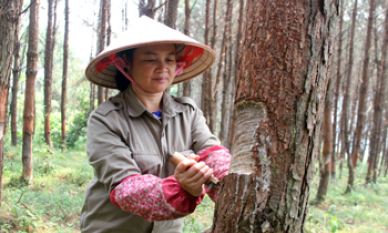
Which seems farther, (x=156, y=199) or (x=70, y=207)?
(x=70, y=207)

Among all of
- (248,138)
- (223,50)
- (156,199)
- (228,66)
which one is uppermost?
(223,50)

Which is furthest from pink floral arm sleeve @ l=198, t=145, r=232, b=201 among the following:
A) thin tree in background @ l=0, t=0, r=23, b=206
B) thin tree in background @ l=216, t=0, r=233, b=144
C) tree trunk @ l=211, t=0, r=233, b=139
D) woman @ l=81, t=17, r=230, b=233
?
thin tree in background @ l=216, t=0, r=233, b=144

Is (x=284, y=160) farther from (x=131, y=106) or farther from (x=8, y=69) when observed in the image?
(x=8, y=69)

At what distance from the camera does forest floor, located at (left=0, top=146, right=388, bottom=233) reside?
3.05m

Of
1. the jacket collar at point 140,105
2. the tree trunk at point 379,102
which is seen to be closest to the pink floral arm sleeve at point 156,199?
the jacket collar at point 140,105

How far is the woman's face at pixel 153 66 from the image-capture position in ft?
4.47

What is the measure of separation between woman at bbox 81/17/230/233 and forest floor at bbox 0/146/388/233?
5.68ft

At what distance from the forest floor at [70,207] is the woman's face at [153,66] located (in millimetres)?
1980

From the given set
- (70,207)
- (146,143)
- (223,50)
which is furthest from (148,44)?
(223,50)

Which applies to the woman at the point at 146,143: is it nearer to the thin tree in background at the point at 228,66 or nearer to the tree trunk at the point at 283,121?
the tree trunk at the point at 283,121

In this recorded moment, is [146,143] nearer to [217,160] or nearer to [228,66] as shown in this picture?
[217,160]

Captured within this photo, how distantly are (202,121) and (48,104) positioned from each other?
6818 millimetres

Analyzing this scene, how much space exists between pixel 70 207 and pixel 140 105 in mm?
2941

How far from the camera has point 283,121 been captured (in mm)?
906
